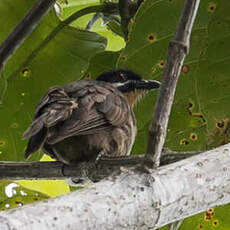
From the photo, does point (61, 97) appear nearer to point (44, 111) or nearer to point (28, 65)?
point (44, 111)

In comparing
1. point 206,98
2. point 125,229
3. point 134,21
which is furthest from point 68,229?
point 134,21

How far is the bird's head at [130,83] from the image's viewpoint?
11.9 feet

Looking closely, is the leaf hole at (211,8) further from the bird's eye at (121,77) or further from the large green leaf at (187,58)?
the bird's eye at (121,77)

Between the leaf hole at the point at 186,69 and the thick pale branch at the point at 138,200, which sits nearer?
the thick pale branch at the point at 138,200

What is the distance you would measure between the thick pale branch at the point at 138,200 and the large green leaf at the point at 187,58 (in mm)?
1120

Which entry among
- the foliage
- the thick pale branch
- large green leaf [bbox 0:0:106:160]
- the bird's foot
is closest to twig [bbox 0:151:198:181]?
the bird's foot

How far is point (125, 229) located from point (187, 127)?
1.88m

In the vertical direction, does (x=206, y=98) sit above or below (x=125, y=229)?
above

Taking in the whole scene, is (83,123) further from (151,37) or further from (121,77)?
(121,77)

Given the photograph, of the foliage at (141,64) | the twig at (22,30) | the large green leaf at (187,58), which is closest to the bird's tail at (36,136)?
the twig at (22,30)

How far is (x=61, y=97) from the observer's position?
3004 mm

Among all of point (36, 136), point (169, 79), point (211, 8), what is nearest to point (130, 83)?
point (211, 8)

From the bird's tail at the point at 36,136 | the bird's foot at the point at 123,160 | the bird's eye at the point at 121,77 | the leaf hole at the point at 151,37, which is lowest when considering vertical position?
the bird's foot at the point at 123,160

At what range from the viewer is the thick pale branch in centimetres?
155
